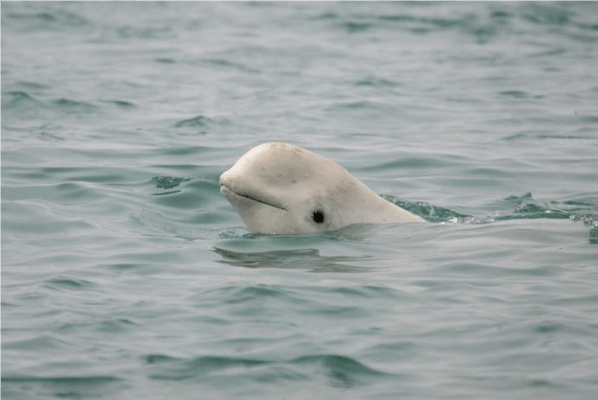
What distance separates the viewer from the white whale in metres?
9.13

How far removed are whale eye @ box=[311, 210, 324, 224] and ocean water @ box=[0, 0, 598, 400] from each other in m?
0.23

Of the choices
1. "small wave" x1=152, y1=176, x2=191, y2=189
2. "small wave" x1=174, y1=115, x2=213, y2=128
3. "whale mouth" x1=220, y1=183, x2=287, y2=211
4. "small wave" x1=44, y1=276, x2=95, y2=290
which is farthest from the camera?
"small wave" x1=174, y1=115, x2=213, y2=128

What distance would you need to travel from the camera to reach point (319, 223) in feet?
31.2

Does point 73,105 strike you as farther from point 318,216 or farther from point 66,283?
point 66,283

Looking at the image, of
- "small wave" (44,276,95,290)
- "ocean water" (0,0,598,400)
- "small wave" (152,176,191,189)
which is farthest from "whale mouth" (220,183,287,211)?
"small wave" (152,176,191,189)

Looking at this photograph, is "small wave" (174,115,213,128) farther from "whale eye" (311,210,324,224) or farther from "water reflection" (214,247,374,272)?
"water reflection" (214,247,374,272)

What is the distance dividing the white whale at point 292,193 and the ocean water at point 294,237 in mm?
192

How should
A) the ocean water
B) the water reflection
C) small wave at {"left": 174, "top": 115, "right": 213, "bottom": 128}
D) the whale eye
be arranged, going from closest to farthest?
the ocean water < the water reflection < the whale eye < small wave at {"left": 174, "top": 115, "right": 213, "bottom": 128}

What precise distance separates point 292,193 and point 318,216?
39 cm

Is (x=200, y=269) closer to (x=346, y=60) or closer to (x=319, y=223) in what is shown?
(x=319, y=223)

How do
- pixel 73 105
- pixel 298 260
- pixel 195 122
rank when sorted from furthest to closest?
1. pixel 73 105
2. pixel 195 122
3. pixel 298 260

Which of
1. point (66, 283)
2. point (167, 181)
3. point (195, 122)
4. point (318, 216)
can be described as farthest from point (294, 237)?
point (195, 122)

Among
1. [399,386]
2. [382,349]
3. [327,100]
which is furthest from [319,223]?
[327,100]

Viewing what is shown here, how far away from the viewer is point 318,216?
950cm
